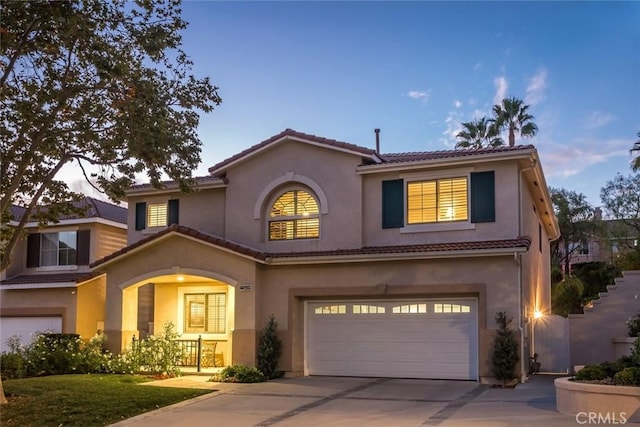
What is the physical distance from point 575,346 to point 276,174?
36.8ft

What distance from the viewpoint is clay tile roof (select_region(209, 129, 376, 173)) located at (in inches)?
817

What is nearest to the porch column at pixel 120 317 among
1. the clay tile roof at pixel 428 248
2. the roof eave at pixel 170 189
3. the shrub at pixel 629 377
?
the roof eave at pixel 170 189

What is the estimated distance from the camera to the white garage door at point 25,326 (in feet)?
85.3

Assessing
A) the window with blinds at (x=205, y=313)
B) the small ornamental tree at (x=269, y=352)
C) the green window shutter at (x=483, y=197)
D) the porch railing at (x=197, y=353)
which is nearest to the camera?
the green window shutter at (x=483, y=197)

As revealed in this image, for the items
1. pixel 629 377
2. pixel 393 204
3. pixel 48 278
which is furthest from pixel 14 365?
pixel 629 377

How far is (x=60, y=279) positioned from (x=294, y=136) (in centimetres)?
1088

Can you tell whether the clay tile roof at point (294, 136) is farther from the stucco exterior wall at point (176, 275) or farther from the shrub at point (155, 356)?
the shrub at point (155, 356)

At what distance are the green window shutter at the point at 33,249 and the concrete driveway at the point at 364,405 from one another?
12.3 metres

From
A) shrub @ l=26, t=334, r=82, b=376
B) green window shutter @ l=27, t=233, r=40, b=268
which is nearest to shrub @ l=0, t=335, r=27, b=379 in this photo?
shrub @ l=26, t=334, r=82, b=376

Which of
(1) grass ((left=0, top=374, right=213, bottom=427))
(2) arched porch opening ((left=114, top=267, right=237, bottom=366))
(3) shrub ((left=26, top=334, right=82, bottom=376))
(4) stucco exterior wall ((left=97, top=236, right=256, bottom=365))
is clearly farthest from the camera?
(2) arched porch opening ((left=114, top=267, right=237, bottom=366))

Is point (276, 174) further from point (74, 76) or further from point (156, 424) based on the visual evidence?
point (156, 424)

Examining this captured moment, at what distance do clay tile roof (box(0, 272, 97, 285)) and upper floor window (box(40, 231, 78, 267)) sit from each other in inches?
27.5

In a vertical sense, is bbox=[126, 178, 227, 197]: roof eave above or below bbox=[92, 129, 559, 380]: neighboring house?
above

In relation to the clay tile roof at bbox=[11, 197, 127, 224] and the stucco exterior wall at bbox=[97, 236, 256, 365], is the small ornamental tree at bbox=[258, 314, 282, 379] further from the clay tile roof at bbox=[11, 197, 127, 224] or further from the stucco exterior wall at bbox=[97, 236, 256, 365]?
the clay tile roof at bbox=[11, 197, 127, 224]
